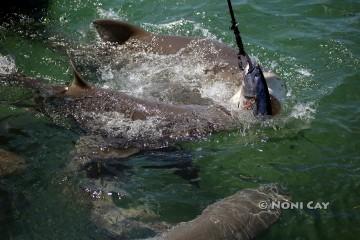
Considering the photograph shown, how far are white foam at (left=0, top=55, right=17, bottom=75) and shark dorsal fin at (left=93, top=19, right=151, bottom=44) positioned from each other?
1.26m

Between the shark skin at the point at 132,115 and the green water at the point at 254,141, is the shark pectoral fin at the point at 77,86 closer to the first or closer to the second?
the shark skin at the point at 132,115

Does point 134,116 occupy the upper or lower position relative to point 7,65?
lower

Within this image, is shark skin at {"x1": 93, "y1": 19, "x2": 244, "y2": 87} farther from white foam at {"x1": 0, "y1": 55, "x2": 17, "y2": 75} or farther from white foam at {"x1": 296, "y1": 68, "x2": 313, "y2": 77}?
white foam at {"x1": 0, "y1": 55, "x2": 17, "y2": 75}

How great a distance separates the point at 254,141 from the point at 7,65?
3.51 meters

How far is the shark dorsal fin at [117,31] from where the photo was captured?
6891 millimetres

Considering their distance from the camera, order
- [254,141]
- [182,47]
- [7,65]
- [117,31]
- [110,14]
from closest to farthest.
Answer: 1. [254,141]
2. [7,65]
3. [182,47]
4. [117,31]
5. [110,14]

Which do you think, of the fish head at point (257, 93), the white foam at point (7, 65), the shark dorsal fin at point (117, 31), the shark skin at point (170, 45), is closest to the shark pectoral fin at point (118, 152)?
the fish head at point (257, 93)

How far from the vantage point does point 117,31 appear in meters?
6.95

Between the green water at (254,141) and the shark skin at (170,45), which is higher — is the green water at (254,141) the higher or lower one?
the lower one

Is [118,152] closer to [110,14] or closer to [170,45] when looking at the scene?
[170,45]

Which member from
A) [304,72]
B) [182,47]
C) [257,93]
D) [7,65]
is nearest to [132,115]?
[257,93]

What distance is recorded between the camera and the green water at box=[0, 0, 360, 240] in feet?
13.8

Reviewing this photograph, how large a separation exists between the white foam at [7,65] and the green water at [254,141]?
0.16 meters

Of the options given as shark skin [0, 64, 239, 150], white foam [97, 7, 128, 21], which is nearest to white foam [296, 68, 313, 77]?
shark skin [0, 64, 239, 150]
